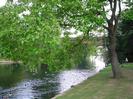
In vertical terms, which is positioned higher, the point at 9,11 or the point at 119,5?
the point at 119,5

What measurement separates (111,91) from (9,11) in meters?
10.4

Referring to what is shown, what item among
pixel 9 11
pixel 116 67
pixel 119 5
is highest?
pixel 119 5

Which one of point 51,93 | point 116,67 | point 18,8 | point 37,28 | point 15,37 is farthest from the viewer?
point 51,93

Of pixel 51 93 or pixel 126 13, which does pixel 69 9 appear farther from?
pixel 51 93

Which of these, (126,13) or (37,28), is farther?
(126,13)

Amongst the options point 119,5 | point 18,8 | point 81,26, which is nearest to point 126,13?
point 119,5

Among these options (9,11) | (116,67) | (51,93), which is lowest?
(51,93)

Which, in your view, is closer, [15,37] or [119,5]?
[15,37]

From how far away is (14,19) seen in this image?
2602 centimetres

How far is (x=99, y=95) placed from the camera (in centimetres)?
2616

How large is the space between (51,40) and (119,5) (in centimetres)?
1874

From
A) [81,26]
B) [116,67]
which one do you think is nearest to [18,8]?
[81,26]

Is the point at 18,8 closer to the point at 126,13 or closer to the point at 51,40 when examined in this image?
the point at 51,40

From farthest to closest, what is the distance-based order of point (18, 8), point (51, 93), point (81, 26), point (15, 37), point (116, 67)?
point (51, 93) → point (116, 67) → point (81, 26) → point (18, 8) → point (15, 37)
